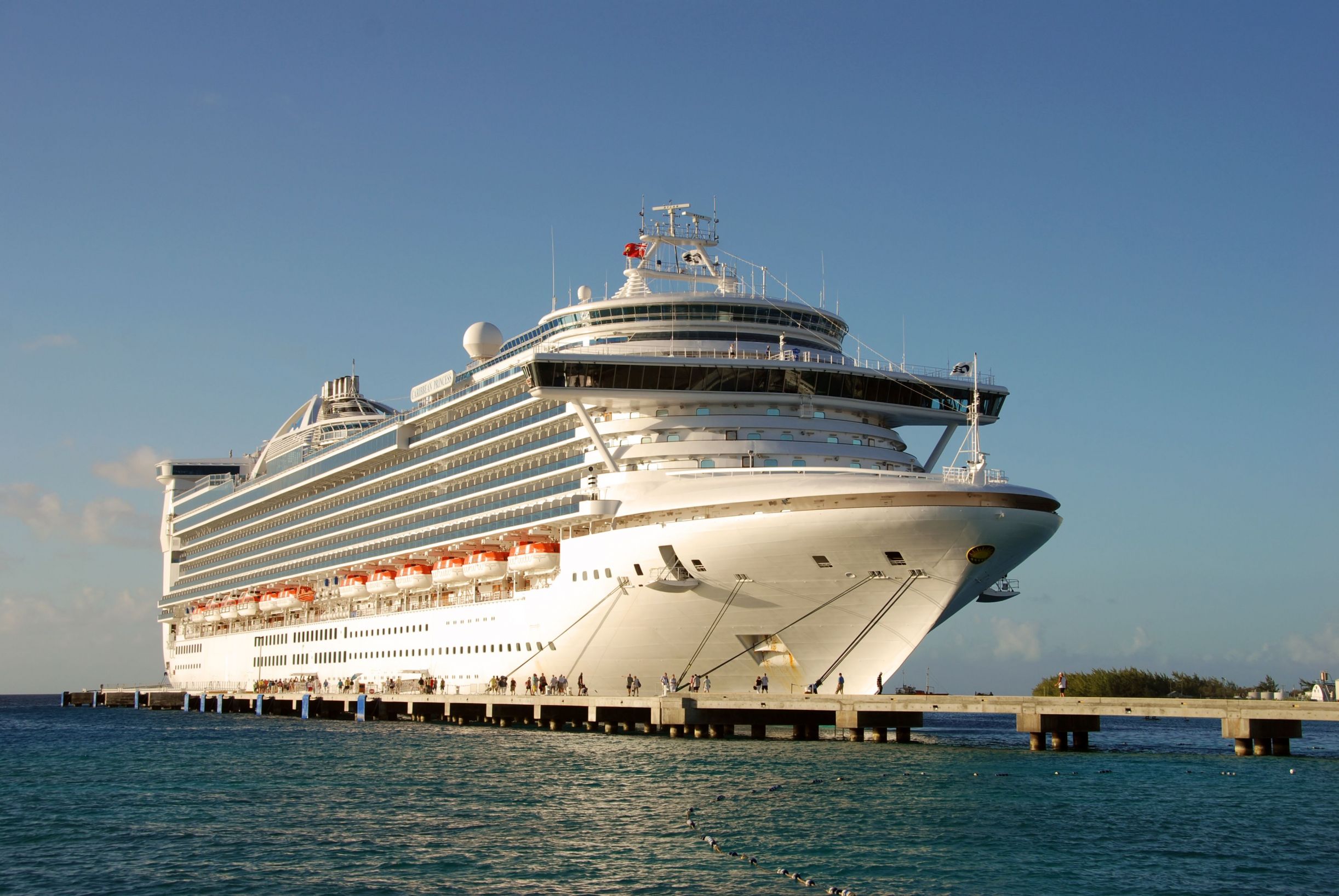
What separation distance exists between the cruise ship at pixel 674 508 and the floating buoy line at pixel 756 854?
6.59m

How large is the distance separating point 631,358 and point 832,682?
38.3 ft

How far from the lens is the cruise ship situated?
123ft

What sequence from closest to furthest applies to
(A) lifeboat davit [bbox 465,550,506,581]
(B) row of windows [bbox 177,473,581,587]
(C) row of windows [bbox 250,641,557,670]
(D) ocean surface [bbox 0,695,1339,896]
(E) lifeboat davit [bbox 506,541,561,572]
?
(D) ocean surface [bbox 0,695,1339,896], (E) lifeboat davit [bbox 506,541,561,572], (C) row of windows [bbox 250,641,557,670], (B) row of windows [bbox 177,473,581,587], (A) lifeboat davit [bbox 465,550,506,581]

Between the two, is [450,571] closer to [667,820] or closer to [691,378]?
[691,378]

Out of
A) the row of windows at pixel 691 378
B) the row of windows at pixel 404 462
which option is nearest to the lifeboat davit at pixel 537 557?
the row of windows at pixel 404 462

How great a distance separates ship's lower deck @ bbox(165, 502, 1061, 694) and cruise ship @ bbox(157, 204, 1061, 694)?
72 millimetres

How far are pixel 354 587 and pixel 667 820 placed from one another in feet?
131

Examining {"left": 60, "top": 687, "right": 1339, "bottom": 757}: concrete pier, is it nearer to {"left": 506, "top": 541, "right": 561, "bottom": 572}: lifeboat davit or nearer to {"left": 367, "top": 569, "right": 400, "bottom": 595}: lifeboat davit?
{"left": 506, "top": 541, "right": 561, "bottom": 572}: lifeboat davit

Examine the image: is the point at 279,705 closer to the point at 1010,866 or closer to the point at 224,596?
the point at 224,596

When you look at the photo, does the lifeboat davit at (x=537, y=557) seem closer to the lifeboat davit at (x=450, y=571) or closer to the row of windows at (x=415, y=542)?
the row of windows at (x=415, y=542)

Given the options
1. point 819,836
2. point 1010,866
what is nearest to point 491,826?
point 819,836

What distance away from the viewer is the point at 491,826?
25969 mm

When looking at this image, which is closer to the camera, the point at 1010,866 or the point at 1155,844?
the point at 1010,866

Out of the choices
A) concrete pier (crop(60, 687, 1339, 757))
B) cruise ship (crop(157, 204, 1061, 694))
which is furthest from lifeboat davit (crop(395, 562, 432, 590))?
concrete pier (crop(60, 687, 1339, 757))
